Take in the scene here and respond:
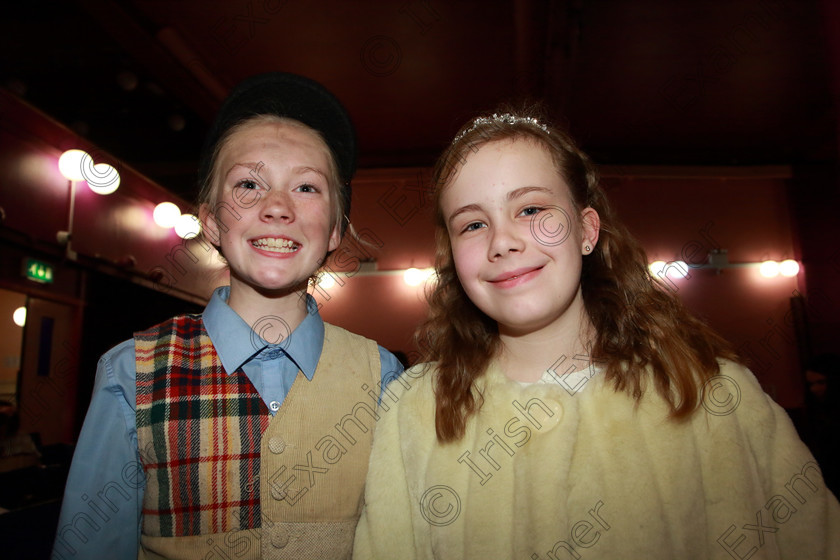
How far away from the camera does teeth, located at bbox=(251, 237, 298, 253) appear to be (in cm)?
117

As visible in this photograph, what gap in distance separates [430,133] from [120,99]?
10.8 feet

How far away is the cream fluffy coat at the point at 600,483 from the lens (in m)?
0.94

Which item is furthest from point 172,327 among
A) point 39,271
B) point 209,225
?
point 39,271

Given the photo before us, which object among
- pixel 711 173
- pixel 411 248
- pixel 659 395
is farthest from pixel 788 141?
pixel 659 395

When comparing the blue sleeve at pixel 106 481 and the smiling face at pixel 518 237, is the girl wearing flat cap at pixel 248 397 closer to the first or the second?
the blue sleeve at pixel 106 481

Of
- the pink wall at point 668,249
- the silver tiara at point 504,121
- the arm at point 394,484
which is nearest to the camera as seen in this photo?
the arm at point 394,484

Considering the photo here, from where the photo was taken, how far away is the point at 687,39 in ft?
14.2

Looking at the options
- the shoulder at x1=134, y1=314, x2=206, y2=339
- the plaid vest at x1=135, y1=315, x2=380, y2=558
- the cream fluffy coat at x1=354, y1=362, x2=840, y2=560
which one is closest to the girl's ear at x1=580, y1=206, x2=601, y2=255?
the cream fluffy coat at x1=354, y1=362, x2=840, y2=560

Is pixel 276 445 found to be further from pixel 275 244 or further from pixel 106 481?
pixel 275 244

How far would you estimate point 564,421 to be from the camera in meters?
1.06

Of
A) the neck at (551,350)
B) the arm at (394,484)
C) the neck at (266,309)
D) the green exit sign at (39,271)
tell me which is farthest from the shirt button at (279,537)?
the green exit sign at (39,271)

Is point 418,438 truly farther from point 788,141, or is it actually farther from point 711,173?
point 788,141

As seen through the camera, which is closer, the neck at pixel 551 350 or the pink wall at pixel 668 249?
the neck at pixel 551 350

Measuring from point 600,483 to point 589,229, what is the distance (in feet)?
1.90
